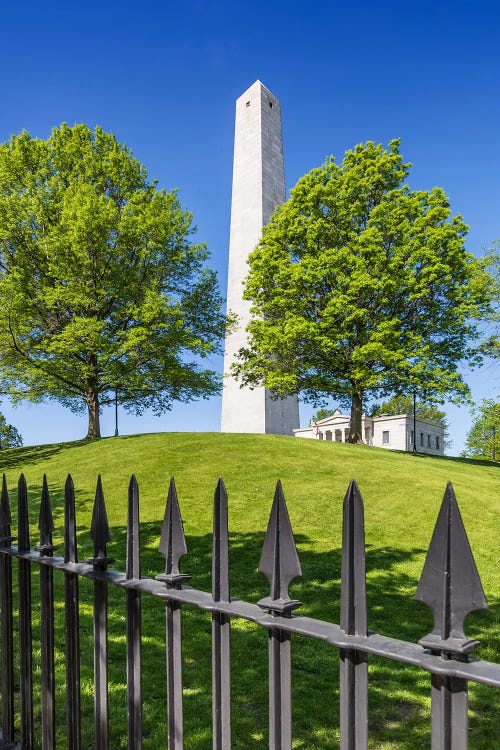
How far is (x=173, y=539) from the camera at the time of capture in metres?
2.10

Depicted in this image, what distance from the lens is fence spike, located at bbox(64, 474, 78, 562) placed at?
251 centimetres

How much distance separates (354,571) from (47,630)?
1926 millimetres

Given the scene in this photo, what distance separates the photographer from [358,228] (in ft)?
86.7

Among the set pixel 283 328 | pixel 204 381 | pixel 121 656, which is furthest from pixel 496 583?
pixel 204 381

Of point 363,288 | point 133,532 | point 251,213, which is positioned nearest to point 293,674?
point 133,532

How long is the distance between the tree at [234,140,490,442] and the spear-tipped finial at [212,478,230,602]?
20.8m

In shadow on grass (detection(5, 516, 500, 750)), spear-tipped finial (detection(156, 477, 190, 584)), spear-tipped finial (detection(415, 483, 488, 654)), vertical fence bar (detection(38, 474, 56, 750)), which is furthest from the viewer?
shadow on grass (detection(5, 516, 500, 750))

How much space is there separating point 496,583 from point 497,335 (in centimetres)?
2323

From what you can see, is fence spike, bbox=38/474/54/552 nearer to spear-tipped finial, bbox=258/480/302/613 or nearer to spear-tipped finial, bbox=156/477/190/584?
spear-tipped finial, bbox=156/477/190/584

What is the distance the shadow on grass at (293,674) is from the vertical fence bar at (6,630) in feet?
2.79

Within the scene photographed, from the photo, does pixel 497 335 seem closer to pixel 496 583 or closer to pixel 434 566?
pixel 496 583

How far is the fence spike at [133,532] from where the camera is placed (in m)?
2.22

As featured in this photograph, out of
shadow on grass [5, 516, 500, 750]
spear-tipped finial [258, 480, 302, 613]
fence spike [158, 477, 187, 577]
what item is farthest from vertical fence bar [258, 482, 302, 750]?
shadow on grass [5, 516, 500, 750]

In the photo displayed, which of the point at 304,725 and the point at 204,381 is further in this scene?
the point at 204,381
